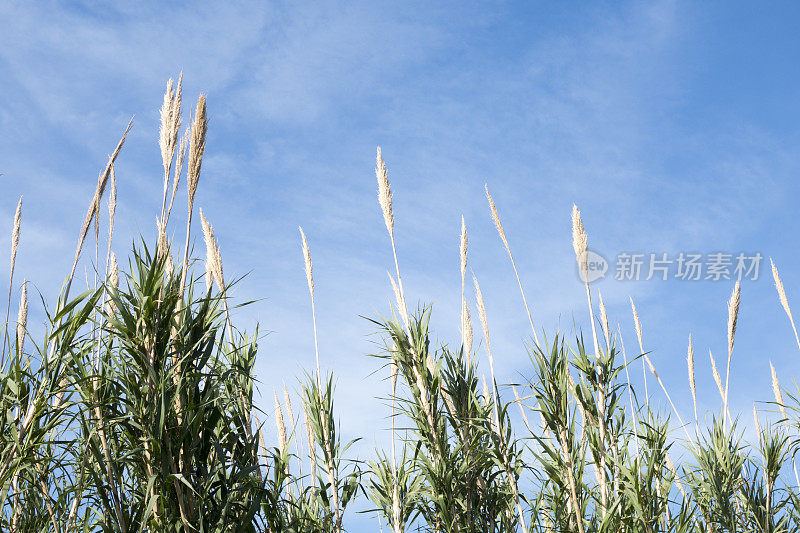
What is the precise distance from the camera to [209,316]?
10.3ft

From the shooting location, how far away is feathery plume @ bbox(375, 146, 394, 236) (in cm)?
521

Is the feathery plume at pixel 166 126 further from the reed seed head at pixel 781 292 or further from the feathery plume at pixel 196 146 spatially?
the reed seed head at pixel 781 292

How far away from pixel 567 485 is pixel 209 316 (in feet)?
9.18

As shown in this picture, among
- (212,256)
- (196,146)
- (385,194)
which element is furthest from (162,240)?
(385,194)

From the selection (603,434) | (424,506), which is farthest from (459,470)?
(603,434)

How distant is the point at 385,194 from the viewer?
5266 mm

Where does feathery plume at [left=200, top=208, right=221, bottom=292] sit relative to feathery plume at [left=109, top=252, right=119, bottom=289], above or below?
above

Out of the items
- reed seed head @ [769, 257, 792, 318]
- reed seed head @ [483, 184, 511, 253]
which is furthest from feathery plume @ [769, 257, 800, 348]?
reed seed head @ [483, 184, 511, 253]

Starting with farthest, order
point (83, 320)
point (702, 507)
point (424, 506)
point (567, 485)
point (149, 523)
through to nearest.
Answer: point (702, 507) < point (424, 506) < point (567, 485) < point (83, 320) < point (149, 523)

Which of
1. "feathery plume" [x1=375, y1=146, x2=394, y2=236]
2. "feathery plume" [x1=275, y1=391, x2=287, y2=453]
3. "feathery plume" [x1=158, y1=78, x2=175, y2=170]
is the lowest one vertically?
"feathery plume" [x1=275, y1=391, x2=287, y2=453]

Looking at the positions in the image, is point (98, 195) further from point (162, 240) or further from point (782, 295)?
point (782, 295)

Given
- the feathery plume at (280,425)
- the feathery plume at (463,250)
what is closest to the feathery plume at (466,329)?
the feathery plume at (463,250)

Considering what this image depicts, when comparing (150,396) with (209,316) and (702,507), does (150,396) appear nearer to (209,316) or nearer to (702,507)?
(209,316)

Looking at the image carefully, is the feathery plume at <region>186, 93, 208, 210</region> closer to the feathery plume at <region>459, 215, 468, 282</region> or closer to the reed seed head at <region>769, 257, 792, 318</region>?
the feathery plume at <region>459, 215, 468, 282</region>
